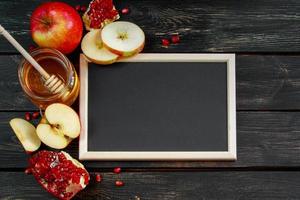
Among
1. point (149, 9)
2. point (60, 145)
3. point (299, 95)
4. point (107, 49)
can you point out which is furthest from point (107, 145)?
point (299, 95)

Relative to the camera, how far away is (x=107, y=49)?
1.22m

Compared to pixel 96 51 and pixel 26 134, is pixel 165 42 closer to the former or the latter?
pixel 96 51

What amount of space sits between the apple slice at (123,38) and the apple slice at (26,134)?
0.78ft

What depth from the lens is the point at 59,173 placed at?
1.18 metres

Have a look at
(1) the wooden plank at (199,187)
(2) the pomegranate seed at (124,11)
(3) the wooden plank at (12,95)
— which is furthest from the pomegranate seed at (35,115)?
(2) the pomegranate seed at (124,11)

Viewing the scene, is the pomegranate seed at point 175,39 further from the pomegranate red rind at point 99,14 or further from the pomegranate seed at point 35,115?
the pomegranate seed at point 35,115

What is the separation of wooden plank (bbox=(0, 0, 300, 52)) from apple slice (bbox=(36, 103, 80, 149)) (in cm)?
18

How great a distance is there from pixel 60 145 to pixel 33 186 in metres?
0.12

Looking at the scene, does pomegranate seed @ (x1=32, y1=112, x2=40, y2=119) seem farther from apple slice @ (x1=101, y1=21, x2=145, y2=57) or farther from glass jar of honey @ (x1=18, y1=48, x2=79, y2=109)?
apple slice @ (x1=101, y1=21, x2=145, y2=57)

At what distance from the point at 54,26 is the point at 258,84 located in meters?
0.45

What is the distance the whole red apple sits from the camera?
118 cm

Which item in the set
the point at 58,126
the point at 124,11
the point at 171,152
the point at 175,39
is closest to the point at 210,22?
the point at 175,39

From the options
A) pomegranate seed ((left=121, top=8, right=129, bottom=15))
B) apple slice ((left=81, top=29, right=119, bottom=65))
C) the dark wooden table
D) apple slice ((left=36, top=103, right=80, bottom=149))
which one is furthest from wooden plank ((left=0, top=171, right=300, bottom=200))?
pomegranate seed ((left=121, top=8, right=129, bottom=15))

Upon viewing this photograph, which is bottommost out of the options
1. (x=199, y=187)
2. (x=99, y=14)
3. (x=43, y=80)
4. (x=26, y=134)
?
(x=199, y=187)
